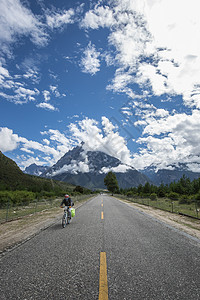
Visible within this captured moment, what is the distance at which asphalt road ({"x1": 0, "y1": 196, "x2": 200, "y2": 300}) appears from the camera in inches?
111

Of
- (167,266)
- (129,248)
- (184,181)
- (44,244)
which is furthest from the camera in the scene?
(184,181)

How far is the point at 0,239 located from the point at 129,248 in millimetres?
4998

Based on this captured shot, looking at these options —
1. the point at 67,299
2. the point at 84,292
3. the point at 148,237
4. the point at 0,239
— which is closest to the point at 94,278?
the point at 84,292

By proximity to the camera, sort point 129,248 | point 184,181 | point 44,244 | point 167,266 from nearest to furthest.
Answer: point 167,266 → point 129,248 → point 44,244 → point 184,181

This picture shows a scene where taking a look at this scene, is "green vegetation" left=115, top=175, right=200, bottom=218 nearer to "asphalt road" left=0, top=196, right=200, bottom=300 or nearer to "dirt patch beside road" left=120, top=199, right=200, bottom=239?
"dirt patch beside road" left=120, top=199, right=200, bottom=239

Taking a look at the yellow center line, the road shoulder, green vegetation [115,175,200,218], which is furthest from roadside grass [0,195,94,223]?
green vegetation [115,175,200,218]

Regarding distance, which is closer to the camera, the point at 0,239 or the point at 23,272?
the point at 23,272

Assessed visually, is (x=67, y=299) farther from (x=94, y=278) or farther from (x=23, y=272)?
(x=23, y=272)

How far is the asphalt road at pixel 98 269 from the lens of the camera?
283 centimetres

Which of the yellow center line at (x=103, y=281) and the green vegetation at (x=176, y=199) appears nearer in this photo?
the yellow center line at (x=103, y=281)

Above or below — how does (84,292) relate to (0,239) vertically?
above

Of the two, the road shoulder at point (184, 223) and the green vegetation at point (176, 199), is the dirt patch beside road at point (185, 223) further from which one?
the green vegetation at point (176, 199)

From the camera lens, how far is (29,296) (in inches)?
107

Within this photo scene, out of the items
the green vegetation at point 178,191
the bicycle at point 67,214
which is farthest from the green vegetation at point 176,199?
the bicycle at point 67,214
